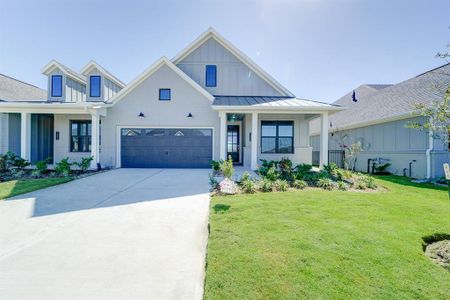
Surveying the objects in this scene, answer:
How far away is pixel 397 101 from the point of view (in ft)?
48.2

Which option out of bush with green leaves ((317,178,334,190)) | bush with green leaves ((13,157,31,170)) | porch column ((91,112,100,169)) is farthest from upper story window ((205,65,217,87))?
bush with green leaves ((13,157,31,170))

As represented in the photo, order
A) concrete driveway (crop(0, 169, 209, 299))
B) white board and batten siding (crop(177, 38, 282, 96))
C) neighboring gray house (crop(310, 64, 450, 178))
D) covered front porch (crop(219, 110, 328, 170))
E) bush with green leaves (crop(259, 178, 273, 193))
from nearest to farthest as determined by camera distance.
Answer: concrete driveway (crop(0, 169, 209, 299)) < bush with green leaves (crop(259, 178, 273, 193)) < neighboring gray house (crop(310, 64, 450, 178)) < covered front porch (crop(219, 110, 328, 170)) < white board and batten siding (crop(177, 38, 282, 96))

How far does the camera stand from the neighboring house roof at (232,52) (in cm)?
1485

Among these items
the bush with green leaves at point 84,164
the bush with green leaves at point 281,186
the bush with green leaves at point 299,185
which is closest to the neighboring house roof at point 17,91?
the bush with green leaves at point 84,164

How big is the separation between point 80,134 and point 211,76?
29.1 ft

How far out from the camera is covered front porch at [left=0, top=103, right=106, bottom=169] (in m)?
Result: 12.5

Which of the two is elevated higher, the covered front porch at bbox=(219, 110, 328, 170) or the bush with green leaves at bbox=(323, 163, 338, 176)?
the covered front porch at bbox=(219, 110, 328, 170)

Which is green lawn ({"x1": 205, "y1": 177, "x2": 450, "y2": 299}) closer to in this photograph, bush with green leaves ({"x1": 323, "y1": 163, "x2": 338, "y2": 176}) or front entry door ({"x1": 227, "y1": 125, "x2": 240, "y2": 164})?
bush with green leaves ({"x1": 323, "y1": 163, "x2": 338, "y2": 176})

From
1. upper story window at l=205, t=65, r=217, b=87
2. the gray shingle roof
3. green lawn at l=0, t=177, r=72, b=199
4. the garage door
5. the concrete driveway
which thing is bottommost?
the concrete driveway

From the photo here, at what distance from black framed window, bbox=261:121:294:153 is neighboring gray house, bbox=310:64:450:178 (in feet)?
14.5

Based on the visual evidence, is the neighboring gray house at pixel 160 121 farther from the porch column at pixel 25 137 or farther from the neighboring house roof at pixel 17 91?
the neighboring house roof at pixel 17 91

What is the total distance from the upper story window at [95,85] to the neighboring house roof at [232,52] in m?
4.89

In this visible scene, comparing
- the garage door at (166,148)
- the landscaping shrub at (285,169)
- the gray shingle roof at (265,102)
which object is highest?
the gray shingle roof at (265,102)

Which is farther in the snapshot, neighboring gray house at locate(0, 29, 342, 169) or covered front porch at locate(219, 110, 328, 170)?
covered front porch at locate(219, 110, 328, 170)
